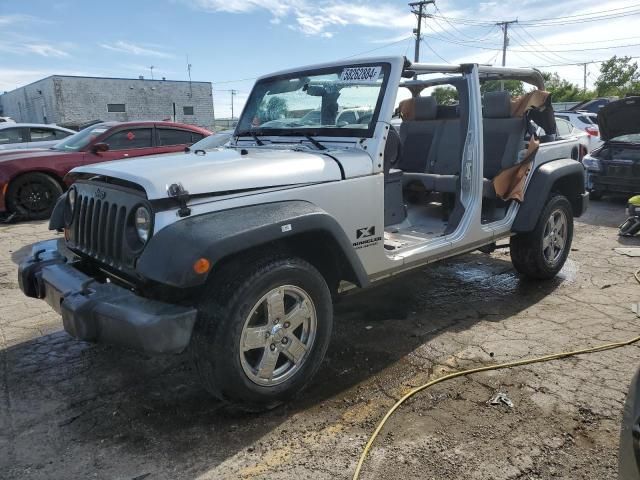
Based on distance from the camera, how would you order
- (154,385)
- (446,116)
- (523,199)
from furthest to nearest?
1. (446,116)
2. (523,199)
3. (154,385)

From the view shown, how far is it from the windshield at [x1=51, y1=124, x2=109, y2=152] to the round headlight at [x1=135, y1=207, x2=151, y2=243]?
7106 millimetres

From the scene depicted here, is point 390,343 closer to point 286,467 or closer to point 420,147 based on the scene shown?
point 286,467

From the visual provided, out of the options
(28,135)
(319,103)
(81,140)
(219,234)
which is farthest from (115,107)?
(219,234)

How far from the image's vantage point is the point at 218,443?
2740mm

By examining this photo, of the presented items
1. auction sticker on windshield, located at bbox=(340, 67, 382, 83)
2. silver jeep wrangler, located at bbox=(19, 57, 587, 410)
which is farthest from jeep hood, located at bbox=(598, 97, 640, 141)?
auction sticker on windshield, located at bbox=(340, 67, 382, 83)

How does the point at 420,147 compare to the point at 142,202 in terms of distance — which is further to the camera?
the point at 420,147

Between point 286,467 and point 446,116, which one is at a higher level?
point 446,116

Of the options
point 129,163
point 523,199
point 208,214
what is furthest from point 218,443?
point 523,199

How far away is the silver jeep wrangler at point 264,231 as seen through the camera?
2607 mm

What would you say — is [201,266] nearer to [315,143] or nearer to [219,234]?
[219,234]

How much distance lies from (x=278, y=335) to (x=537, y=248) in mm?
3134

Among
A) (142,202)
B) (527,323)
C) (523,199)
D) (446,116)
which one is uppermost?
(446,116)

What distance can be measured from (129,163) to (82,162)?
633 centimetres

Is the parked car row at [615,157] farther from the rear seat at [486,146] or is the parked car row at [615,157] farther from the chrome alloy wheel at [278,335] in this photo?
the chrome alloy wheel at [278,335]
